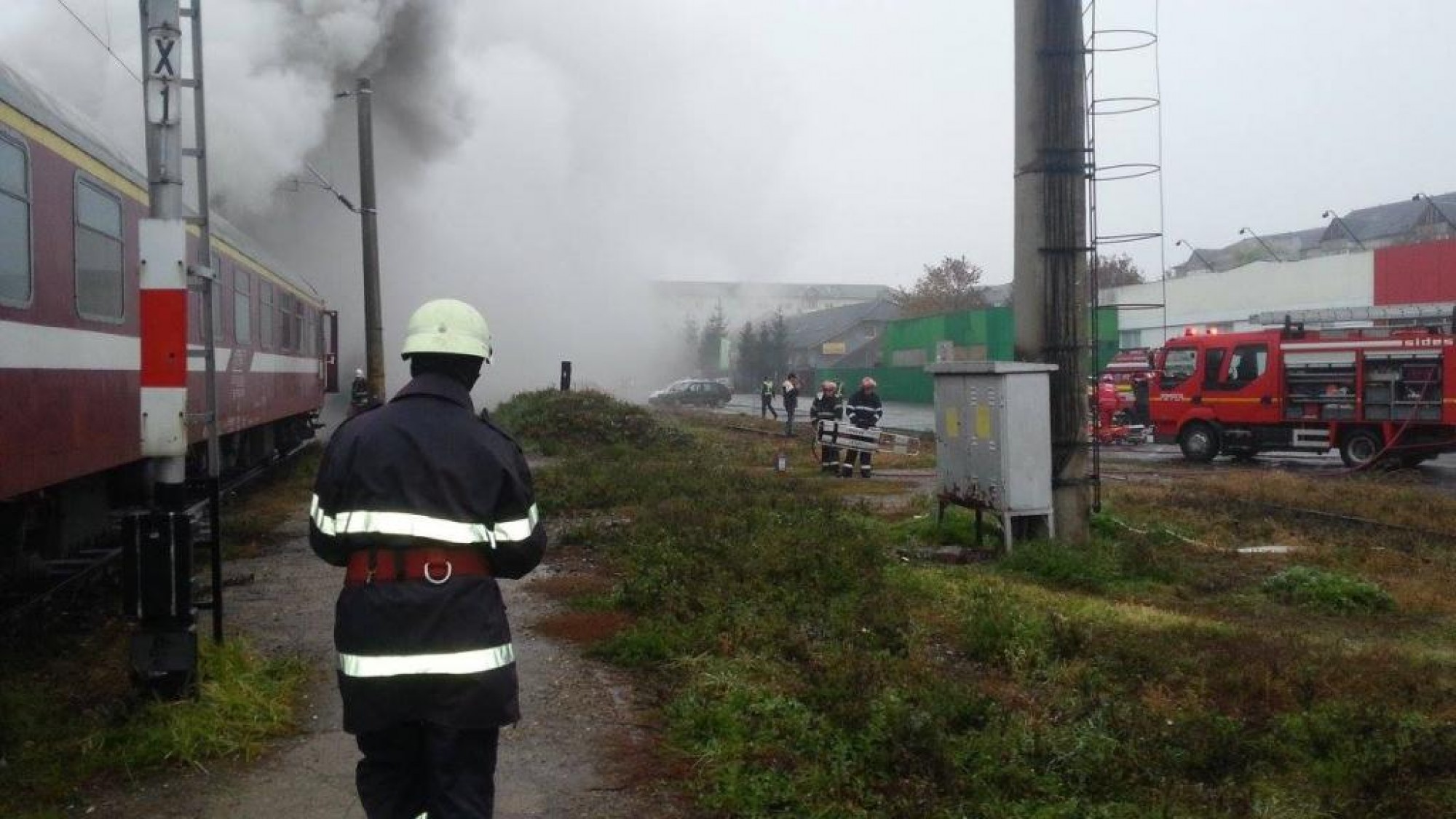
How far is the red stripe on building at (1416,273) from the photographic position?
129 ft

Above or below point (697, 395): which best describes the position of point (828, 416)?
below

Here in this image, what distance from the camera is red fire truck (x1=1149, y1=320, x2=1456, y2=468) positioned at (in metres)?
20.4

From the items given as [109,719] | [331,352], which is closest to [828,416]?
[331,352]

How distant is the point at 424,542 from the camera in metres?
3.19

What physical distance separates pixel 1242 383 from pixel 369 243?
51.3 ft

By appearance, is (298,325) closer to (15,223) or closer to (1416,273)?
(15,223)

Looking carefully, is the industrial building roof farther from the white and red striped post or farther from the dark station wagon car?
the white and red striped post

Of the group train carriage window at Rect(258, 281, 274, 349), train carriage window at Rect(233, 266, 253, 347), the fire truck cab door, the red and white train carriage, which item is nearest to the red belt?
the red and white train carriage

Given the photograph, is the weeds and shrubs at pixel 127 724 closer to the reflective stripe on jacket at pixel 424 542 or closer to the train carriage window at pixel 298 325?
the reflective stripe on jacket at pixel 424 542

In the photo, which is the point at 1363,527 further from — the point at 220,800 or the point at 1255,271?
the point at 1255,271

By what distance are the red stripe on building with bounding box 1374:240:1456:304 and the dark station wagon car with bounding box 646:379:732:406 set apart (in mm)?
24315

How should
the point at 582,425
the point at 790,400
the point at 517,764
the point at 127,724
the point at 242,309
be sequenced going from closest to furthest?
the point at 517,764 < the point at 127,724 < the point at 242,309 < the point at 582,425 < the point at 790,400

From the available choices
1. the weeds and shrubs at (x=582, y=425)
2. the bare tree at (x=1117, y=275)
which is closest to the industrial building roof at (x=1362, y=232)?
the bare tree at (x=1117, y=275)

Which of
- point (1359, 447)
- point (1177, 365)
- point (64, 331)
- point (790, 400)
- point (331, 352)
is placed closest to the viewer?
point (64, 331)
